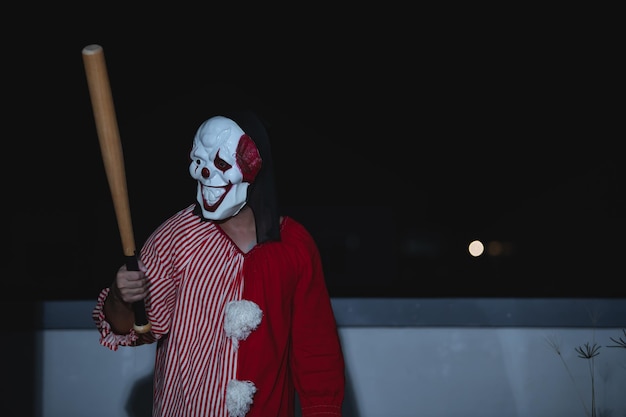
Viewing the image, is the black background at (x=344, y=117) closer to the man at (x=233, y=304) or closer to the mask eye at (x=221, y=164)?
the man at (x=233, y=304)

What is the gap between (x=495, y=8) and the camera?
14.0 feet

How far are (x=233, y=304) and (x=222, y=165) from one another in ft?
1.18

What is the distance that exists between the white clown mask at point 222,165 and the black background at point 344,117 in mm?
2089

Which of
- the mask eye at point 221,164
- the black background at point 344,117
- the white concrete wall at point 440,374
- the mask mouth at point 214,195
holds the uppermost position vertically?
the black background at point 344,117

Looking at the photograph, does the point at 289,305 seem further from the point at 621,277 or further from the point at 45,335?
the point at 621,277

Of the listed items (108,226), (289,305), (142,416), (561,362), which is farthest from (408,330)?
(108,226)

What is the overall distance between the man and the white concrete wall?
147 centimetres

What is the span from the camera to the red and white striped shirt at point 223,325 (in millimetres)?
2051

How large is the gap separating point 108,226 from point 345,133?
148 cm

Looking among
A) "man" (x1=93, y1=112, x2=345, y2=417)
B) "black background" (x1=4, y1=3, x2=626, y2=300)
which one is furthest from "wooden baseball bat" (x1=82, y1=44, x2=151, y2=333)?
"black background" (x1=4, y1=3, x2=626, y2=300)

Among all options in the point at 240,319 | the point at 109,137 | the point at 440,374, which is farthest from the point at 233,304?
the point at 440,374

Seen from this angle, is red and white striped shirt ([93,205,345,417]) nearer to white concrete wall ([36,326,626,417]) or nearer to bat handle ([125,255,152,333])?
bat handle ([125,255,152,333])

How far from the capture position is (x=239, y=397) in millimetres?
1992

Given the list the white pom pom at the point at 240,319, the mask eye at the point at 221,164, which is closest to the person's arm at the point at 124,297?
the white pom pom at the point at 240,319
